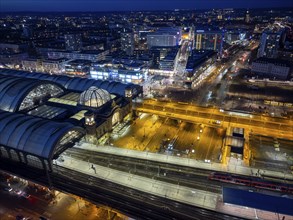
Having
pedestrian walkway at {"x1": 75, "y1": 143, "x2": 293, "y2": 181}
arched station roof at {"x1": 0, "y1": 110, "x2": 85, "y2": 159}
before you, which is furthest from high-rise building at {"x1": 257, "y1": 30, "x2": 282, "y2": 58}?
arched station roof at {"x1": 0, "y1": 110, "x2": 85, "y2": 159}

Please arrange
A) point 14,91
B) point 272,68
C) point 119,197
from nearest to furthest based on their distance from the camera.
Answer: point 119,197, point 14,91, point 272,68

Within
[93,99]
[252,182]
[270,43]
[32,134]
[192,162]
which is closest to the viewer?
[252,182]

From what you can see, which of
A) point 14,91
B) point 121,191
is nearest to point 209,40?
point 14,91

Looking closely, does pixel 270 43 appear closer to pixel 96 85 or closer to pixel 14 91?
pixel 96 85

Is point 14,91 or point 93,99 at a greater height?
point 14,91

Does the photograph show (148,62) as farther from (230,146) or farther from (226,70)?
(230,146)

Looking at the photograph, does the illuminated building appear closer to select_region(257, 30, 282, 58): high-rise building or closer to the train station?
select_region(257, 30, 282, 58): high-rise building

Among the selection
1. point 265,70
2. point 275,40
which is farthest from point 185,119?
point 275,40
